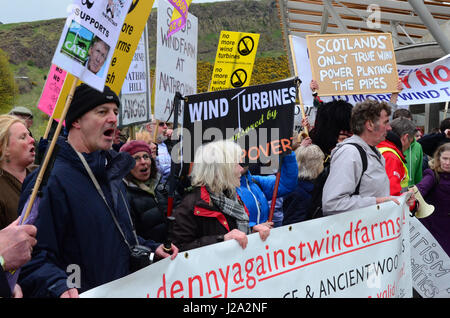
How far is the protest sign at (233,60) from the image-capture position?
7586mm

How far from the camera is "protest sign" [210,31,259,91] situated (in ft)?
24.9

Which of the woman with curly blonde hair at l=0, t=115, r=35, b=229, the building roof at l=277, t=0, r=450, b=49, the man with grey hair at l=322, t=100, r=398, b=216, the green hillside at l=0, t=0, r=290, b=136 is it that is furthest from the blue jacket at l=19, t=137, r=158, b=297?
the green hillside at l=0, t=0, r=290, b=136

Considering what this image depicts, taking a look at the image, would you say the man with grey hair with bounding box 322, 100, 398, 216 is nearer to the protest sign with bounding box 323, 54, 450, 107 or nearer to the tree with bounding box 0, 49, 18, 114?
the protest sign with bounding box 323, 54, 450, 107

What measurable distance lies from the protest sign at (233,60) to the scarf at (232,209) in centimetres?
444

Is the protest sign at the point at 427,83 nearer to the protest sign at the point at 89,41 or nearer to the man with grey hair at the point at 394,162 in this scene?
the man with grey hair at the point at 394,162

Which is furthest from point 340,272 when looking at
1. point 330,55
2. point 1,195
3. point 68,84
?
point 330,55

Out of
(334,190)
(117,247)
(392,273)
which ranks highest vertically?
(334,190)

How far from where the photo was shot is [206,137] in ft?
11.8

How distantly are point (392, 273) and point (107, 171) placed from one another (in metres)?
2.16

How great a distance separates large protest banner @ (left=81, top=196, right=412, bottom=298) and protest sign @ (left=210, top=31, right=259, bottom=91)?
391 cm

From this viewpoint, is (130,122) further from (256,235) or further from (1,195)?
(256,235)

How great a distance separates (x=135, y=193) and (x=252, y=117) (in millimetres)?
1293

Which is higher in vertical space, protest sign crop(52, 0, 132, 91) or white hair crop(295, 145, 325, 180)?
protest sign crop(52, 0, 132, 91)

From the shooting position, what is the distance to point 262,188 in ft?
13.7
